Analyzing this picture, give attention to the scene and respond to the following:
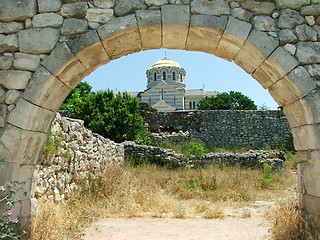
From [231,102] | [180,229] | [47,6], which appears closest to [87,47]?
[47,6]

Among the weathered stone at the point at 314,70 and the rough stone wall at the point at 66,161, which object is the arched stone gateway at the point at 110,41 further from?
the rough stone wall at the point at 66,161

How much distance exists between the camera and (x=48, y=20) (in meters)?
3.67

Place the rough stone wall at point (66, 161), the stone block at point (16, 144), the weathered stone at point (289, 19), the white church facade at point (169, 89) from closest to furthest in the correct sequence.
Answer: the stone block at point (16, 144) < the weathered stone at point (289, 19) < the rough stone wall at point (66, 161) < the white church facade at point (169, 89)

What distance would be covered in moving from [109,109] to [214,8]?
45.6 ft

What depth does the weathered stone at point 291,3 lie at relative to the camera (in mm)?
3705

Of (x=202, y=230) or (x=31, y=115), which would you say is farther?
(x=202, y=230)

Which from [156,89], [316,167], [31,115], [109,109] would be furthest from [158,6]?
[156,89]

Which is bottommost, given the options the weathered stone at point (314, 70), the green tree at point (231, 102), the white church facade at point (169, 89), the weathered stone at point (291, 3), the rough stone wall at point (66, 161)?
the rough stone wall at point (66, 161)

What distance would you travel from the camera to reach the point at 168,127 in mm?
19875

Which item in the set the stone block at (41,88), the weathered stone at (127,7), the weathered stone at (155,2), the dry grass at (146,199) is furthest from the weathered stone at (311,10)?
the dry grass at (146,199)

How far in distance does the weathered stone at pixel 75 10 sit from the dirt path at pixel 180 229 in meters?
3.29

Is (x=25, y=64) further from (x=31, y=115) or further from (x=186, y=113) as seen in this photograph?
(x=186, y=113)

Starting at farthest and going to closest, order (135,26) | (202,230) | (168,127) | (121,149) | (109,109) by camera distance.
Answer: (168,127), (109,109), (121,149), (202,230), (135,26)

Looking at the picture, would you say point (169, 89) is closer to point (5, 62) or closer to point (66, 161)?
point (66, 161)
